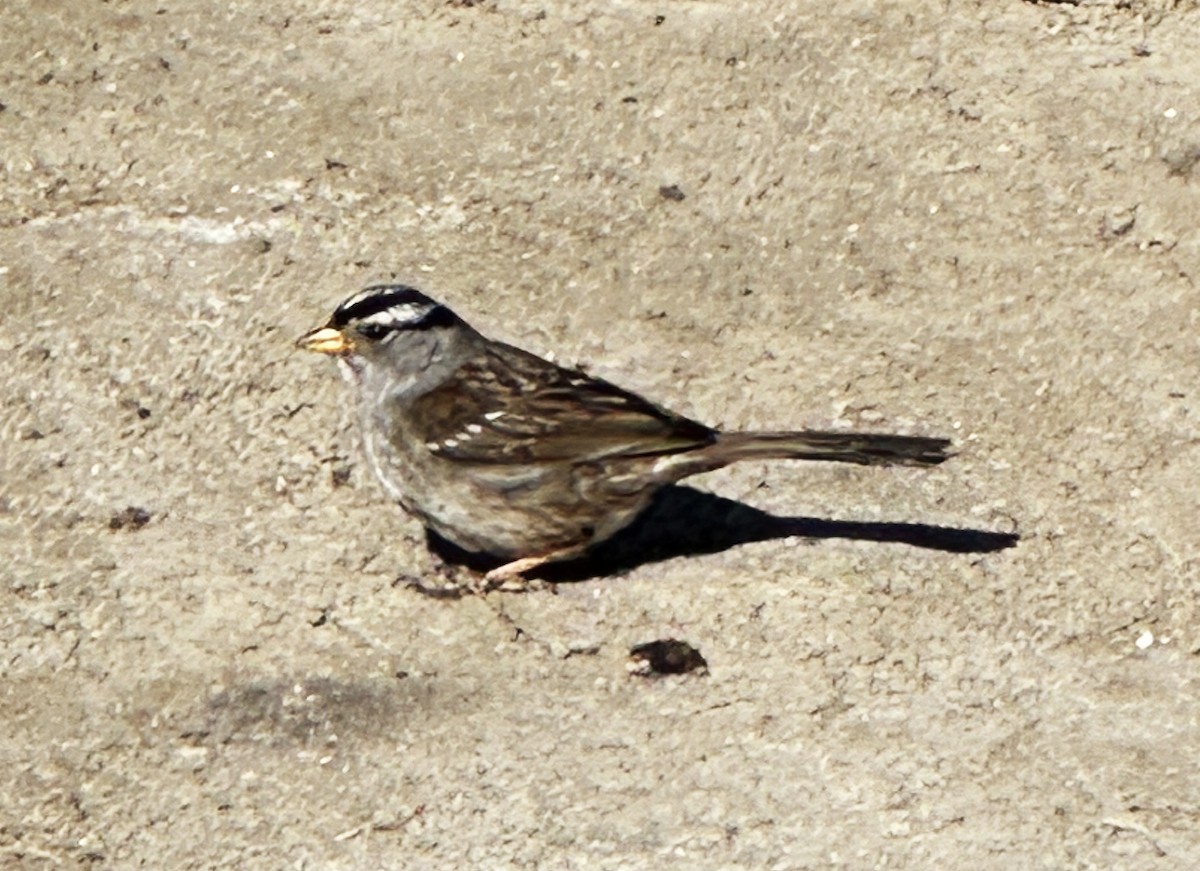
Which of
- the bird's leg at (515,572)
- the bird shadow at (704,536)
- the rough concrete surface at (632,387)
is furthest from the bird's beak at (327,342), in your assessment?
the bird's leg at (515,572)

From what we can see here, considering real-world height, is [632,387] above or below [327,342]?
below

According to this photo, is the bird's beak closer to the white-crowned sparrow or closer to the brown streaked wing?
the white-crowned sparrow

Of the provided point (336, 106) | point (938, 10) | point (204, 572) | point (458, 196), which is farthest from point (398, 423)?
point (938, 10)

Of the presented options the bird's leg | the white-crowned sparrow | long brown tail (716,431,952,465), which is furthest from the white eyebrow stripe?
long brown tail (716,431,952,465)

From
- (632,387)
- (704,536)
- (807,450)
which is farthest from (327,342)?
(807,450)

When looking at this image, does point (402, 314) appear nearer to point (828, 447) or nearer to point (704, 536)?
point (704, 536)

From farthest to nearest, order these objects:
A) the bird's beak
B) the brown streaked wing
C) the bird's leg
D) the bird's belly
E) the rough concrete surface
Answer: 1. the bird's beak
2. the bird's leg
3. the bird's belly
4. the brown streaked wing
5. the rough concrete surface

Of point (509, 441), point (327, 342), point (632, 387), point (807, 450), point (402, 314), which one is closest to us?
point (807, 450)
